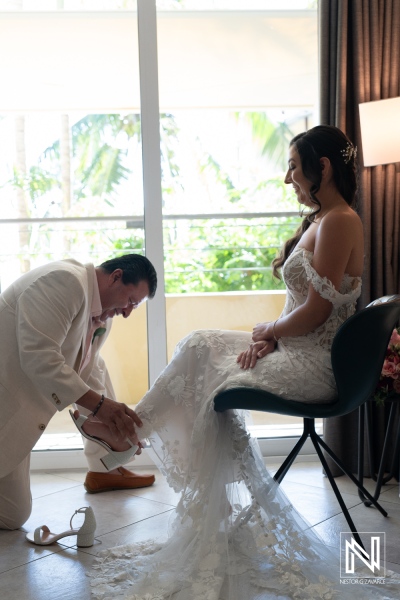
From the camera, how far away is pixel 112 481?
10.7 ft

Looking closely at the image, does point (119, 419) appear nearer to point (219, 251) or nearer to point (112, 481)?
point (112, 481)

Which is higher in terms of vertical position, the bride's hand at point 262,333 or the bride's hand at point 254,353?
the bride's hand at point 262,333

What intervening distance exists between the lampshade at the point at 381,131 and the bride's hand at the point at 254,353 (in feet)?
4.01

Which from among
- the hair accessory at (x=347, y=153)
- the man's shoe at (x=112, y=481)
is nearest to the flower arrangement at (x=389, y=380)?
the hair accessory at (x=347, y=153)

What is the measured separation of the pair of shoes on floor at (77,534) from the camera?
8.29ft

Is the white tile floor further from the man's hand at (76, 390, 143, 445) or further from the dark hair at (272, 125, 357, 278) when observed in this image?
the dark hair at (272, 125, 357, 278)

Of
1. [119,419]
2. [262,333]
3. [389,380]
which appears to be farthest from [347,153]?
[119,419]

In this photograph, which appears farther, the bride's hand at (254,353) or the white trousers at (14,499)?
the white trousers at (14,499)

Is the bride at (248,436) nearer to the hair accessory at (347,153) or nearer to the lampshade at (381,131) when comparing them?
the hair accessory at (347,153)

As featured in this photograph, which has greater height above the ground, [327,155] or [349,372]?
[327,155]

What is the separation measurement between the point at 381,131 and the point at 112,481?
197 centimetres

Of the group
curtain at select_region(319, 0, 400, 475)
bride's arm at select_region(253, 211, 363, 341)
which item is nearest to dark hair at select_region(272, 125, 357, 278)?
bride's arm at select_region(253, 211, 363, 341)

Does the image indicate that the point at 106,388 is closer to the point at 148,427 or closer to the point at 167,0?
the point at 148,427

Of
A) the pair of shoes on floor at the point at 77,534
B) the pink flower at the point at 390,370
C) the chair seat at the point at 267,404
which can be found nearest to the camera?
the chair seat at the point at 267,404
